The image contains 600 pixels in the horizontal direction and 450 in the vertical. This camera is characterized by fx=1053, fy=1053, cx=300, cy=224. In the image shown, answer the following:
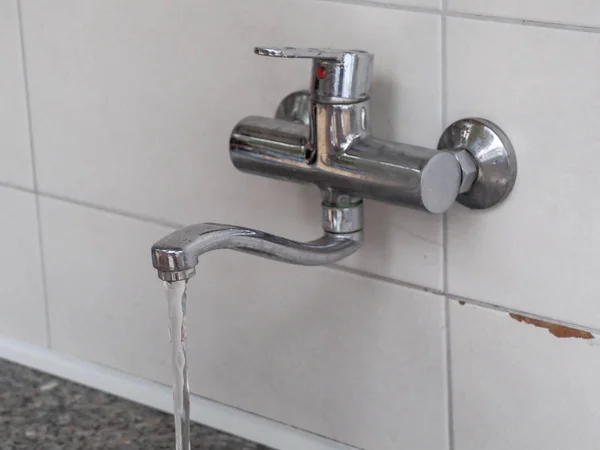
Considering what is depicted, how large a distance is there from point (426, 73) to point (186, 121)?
0.75 feet

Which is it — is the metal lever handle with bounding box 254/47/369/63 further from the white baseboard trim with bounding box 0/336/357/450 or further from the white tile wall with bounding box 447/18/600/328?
the white baseboard trim with bounding box 0/336/357/450

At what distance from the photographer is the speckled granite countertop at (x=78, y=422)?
903mm

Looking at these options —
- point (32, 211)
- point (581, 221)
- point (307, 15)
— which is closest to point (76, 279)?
point (32, 211)

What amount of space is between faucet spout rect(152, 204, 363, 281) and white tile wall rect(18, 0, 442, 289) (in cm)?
4

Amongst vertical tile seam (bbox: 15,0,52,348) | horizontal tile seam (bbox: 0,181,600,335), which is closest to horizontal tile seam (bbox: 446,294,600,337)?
horizontal tile seam (bbox: 0,181,600,335)

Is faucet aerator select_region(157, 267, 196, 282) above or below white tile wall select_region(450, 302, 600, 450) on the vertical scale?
above

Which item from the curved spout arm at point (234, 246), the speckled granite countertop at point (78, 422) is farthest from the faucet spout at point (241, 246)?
the speckled granite countertop at point (78, 422)

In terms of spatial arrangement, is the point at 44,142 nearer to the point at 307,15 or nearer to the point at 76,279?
the point at 76,279

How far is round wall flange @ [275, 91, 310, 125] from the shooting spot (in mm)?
Result: 769

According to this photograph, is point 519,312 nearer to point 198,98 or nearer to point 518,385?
point 518,385

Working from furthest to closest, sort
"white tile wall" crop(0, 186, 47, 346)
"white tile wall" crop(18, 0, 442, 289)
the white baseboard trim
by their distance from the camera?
"white tile wall" crop(0, 186, 47, 346)
the white baseboard trim
"white tile wall" crop(18, 0, 442, 289)

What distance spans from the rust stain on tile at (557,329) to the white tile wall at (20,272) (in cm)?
50

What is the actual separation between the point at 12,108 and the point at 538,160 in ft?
1.69

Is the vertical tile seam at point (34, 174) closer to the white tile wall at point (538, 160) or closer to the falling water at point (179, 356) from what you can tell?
the falling water at point (179, 356)
